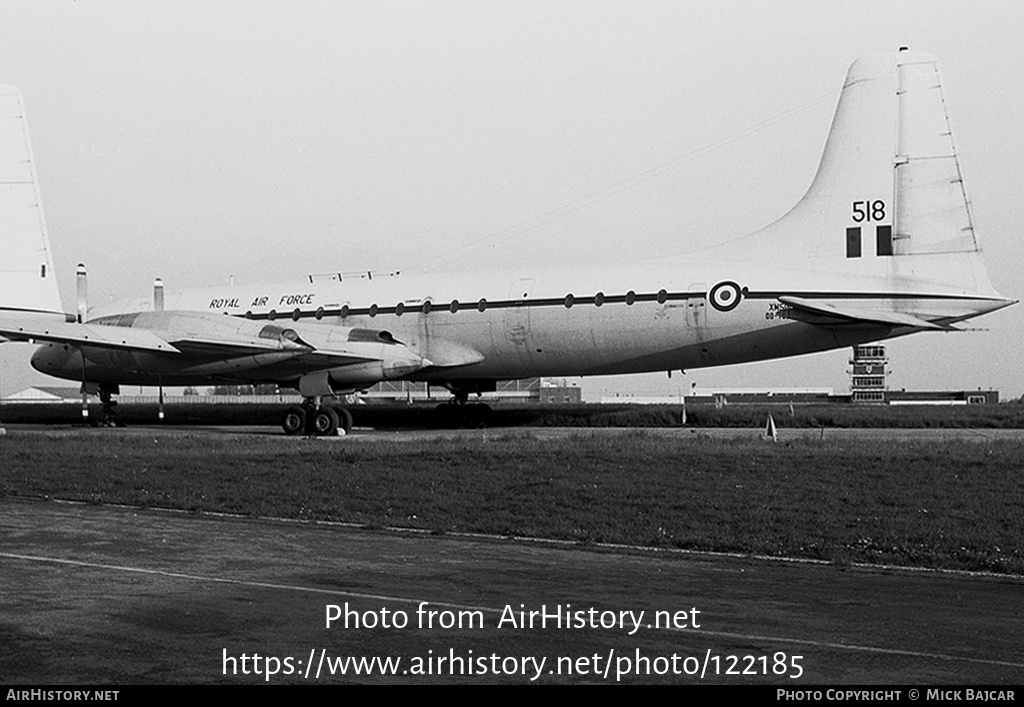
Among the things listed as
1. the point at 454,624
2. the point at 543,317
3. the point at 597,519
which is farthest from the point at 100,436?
the point at 454,624

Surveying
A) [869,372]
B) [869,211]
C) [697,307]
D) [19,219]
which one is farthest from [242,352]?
[869,372]

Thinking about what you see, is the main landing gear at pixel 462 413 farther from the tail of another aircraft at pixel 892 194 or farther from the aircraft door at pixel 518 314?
the tail of another aircraft at pixel 892 194

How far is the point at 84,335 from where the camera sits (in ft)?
99.1

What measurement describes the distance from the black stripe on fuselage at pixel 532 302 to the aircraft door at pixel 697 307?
48mm

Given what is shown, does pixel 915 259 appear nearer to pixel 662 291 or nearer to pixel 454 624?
pixel 662 291

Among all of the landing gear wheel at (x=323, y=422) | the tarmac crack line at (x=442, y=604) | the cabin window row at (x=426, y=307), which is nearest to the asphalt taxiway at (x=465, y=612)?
the tarmac crack line at (x=442, y=604)

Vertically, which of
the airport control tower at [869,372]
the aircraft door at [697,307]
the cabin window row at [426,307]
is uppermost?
the cabin window row at [426,307]

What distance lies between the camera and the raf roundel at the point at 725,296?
29.4m

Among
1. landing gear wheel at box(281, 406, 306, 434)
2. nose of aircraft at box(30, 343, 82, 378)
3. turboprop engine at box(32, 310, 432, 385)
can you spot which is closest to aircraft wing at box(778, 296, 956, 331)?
turboprop engine at box(32, 310, 432, 385)

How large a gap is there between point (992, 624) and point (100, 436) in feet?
88.9

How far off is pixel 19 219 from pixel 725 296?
63.7 feet

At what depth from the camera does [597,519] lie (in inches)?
587

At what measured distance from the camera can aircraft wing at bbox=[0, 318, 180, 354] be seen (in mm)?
28609

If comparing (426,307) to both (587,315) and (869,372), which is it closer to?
(587,315)
